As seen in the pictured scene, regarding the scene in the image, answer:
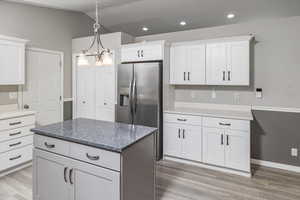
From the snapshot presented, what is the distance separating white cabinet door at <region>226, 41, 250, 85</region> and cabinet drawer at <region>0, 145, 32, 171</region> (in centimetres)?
373

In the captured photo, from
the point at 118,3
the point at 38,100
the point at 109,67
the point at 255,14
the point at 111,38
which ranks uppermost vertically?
the point at 118,3

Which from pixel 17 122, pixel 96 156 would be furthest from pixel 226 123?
pixel 17 122

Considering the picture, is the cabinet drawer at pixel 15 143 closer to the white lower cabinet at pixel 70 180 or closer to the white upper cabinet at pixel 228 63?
the white lower cabinet at pixel 70 180

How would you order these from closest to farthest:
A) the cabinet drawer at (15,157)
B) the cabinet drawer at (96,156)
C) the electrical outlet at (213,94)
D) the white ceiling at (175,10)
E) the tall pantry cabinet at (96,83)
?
the cabinet drawer at (96,156)
the cabinet drawer at (15,157)
the white ceiling at (175,10)
the electrical outlet at (213,94)
the tall pantry cabinet at (96,83)

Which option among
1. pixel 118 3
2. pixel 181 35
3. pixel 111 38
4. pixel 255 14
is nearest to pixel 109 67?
pixel 111 38

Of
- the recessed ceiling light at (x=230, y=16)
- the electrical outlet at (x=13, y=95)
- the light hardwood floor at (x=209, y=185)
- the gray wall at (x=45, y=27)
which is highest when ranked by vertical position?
the recessed ceiling light at (x=230, y=16)

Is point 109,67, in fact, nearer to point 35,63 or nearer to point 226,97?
point 35,63

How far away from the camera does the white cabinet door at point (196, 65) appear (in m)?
3.72

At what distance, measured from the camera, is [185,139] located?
11.8 ft

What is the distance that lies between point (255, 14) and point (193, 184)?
144 inches

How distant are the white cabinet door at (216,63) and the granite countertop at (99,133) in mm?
A: 1982

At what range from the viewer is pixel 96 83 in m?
4.55

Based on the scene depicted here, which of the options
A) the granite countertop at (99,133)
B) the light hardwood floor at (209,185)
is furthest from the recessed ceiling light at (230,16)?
the granite countertop at (99,133)

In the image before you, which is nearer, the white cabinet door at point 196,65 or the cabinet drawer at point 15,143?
the cabinet drawer at point 15,143
